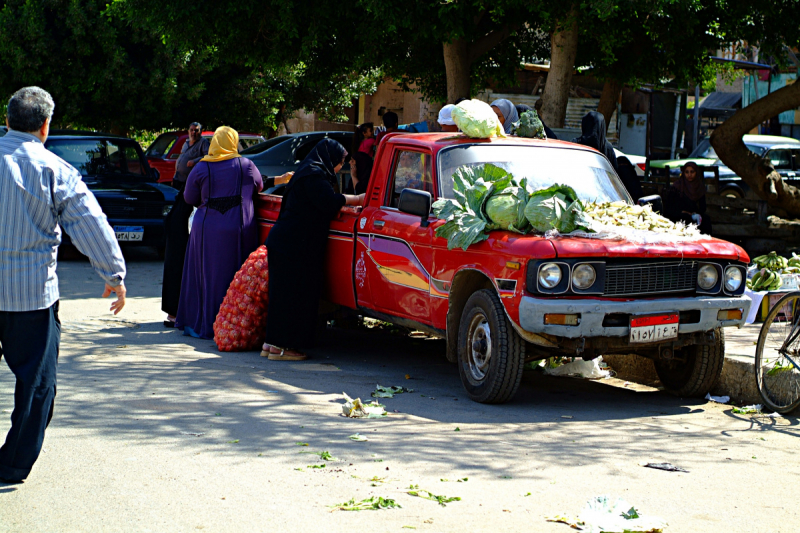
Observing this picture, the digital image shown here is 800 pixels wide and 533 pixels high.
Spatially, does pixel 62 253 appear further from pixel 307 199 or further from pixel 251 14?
pixel 307 199

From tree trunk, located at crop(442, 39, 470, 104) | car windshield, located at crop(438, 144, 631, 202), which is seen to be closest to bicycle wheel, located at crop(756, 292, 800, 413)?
car windshield, located at crop(438, 144, 631, 202)

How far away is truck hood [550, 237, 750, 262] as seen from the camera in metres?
6.10

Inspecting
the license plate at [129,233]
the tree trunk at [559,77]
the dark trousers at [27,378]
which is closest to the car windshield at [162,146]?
the license plate at [129,233]

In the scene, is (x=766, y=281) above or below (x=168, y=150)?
below

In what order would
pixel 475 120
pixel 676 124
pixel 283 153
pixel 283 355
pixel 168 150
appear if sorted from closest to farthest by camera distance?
pixel 475 120 → pixel 283 355 → pixel 283 153 → pixel 168 150 → pixel 676 124

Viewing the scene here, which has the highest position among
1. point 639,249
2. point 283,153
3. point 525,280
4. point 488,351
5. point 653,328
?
point 283,153

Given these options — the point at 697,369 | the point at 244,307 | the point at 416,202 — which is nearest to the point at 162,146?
the point at 244,307

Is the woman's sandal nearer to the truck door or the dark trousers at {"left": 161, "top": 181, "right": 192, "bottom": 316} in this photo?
the truck door

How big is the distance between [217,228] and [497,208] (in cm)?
345

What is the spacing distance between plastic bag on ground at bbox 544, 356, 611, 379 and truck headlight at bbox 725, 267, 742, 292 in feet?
5.59

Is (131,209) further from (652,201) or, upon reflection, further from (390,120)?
(652,201)

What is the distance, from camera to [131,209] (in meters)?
14.9

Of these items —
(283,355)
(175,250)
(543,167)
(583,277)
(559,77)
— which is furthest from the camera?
(559,77)

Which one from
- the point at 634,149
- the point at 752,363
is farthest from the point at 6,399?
the point at 634,149
